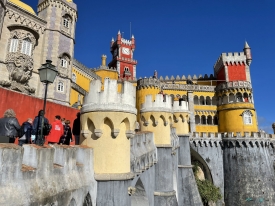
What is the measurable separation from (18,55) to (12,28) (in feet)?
8.53

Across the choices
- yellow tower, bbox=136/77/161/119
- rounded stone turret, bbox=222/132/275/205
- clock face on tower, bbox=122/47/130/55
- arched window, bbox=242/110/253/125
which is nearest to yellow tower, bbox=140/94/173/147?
yellow tower, bbox=136/77/161/119

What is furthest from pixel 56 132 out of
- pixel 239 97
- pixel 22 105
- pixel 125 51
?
pixel 125 51

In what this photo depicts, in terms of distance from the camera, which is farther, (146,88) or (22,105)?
(146,88)

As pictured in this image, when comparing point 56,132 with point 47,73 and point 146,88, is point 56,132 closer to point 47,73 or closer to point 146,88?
point 47,73

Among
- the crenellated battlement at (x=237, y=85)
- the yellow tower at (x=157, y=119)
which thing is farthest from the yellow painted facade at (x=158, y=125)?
the crenellated battlement at (x=237, y=85)

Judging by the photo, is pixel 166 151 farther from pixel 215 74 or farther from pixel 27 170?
pixel 215 74

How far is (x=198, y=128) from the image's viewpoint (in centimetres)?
3725

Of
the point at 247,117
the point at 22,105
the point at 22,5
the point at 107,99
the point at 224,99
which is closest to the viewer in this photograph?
the point at 107,99

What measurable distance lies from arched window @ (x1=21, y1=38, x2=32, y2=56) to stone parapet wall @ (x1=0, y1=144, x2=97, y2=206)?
17257mm

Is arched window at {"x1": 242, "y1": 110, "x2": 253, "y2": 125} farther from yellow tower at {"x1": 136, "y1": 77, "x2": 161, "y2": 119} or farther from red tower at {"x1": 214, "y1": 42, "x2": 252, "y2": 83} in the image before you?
yellow tower at {"x1": 136, "y1": 77, "x2": 161, "y2": 119}

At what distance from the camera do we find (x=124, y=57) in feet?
194

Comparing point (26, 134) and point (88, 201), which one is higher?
point (26, 134)

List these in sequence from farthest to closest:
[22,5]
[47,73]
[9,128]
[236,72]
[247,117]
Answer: [236,72]
[247,117]
[22,5]
[47,73]
[9,128]

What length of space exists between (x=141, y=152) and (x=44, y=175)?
5.59m
